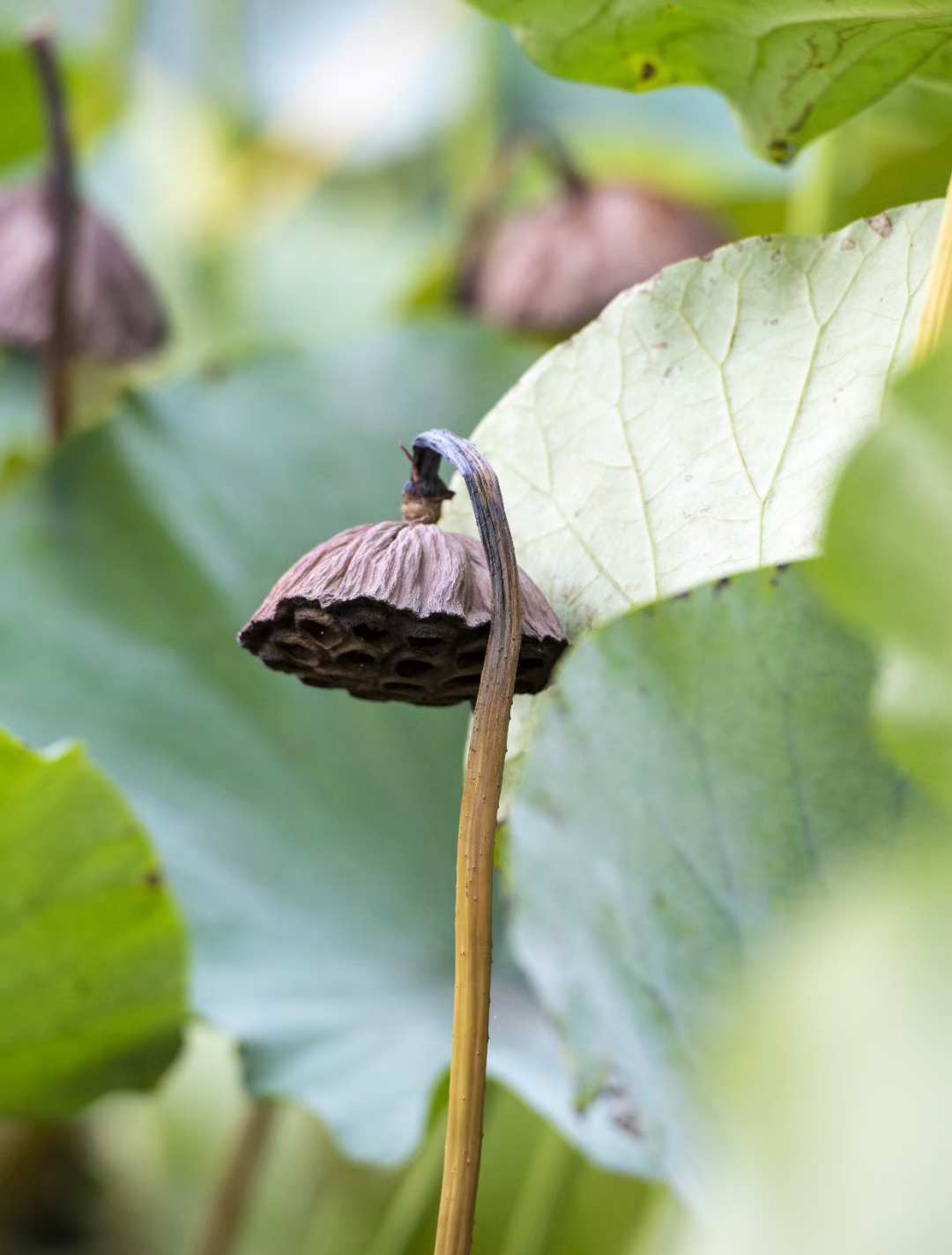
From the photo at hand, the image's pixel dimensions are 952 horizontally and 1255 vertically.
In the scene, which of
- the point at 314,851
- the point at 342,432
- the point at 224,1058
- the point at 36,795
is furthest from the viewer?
the point at 224,1058

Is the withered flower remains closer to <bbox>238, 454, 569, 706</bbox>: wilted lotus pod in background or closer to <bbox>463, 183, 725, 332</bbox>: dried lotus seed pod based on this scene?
<bbox>463, 183, 725, 332</bbox>: dried lotus seed pod

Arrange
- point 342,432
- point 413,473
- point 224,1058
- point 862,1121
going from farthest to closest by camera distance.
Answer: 1. point 224,1058
2. point 342,432
3. point 413,473
4. point 862,1121

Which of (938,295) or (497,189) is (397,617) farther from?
(497,189)

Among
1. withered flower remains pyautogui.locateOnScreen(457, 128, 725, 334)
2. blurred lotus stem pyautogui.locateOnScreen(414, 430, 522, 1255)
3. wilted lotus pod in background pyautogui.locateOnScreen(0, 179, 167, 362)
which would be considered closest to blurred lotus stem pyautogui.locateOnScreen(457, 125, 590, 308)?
withered flower remains pyautogui.locateOnScreen(457, 128, 725, 334)

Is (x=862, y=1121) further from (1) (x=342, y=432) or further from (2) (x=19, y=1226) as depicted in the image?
(2) (x=19, y=1226)

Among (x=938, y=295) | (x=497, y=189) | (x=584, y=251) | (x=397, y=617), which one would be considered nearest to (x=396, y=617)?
(x=397, y=617)

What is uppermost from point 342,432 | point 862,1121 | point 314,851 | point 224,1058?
point 862,1121

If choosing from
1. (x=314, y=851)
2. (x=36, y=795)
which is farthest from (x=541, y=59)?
(x=314, y=851)

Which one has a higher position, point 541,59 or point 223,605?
point 541,59
